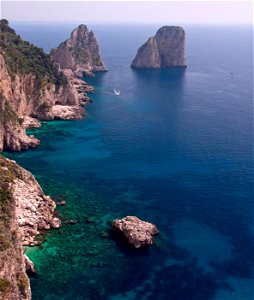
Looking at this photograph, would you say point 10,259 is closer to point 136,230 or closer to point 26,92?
point 136,230

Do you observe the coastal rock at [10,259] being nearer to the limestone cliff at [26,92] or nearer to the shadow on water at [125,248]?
the shadow on water at [125,248]

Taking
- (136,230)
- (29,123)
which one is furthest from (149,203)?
(29,123)

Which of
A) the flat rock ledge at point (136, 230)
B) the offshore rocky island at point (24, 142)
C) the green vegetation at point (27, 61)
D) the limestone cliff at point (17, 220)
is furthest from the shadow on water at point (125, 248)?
the green vegetation at point (27, 61)

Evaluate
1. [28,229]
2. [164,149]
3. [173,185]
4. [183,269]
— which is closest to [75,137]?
[164,149]

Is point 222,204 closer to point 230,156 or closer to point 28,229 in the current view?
point 230,156

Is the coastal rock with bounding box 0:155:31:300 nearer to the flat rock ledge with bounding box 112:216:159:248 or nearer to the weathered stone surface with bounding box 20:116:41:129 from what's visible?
the flat rock ledge with bounding box 112:216:159:248

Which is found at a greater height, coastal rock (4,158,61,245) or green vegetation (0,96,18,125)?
green vegetation (0,96,18,125)

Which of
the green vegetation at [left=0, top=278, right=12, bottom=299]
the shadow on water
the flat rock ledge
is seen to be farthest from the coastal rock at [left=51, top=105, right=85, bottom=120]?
the green vegetation at [left=0, top=278, right=12, bottom=299]
